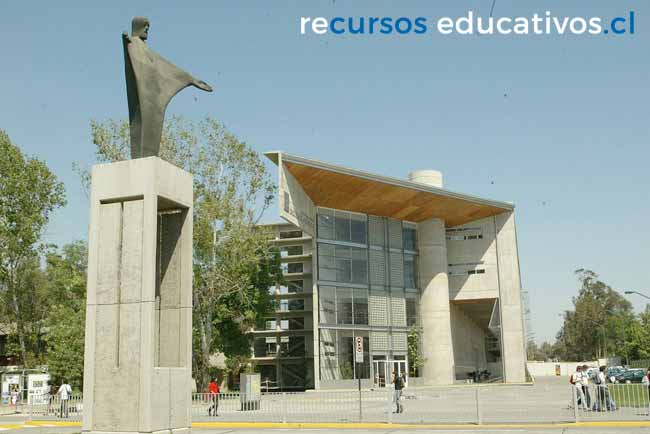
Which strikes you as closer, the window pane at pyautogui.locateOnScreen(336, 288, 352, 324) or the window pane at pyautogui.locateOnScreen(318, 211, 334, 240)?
the window pane at pyautogui.locateOnScreen(336, 288, 352, 324)

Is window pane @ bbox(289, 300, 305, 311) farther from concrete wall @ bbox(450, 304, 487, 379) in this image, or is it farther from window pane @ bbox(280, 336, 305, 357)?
concrete wall @ bbox(450, 304, 487, 379)

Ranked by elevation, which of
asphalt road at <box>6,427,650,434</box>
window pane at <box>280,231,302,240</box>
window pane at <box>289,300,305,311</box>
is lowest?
asphalt road at <box>6,427,650,434</box>

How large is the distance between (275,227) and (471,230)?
22.5 meters

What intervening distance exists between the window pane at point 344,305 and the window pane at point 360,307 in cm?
61

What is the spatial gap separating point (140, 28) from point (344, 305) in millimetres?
39395

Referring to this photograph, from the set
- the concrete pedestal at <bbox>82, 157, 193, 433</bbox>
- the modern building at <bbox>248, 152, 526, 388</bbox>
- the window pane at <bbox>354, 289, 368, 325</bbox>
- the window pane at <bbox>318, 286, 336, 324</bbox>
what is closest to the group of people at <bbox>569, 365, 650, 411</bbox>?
the concrete pedestal at <bbox>82, 157, 193, 433</bbox>

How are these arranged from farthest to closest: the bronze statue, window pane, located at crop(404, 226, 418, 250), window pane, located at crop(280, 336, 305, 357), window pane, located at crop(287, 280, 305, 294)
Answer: window pane, located at crop(287, 280, 305, 294), window pane, located at crop(280, 336, 305, 357), window pane, located at crop(404, 226, 418, 250), the bronze statue

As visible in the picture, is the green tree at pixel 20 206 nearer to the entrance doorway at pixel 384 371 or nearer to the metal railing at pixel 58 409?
the metal railing at pixel 58 409

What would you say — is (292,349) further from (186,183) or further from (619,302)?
(619,302)

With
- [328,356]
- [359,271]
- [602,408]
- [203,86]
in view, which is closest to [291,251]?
[359,271]

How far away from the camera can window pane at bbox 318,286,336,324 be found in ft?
164

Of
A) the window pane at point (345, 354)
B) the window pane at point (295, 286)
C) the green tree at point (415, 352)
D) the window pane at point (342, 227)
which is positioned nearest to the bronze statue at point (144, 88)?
the window pane at point (345, 354)

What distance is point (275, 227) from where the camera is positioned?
7312cm

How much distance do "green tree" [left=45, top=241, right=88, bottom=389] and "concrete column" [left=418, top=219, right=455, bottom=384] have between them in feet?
88.9
